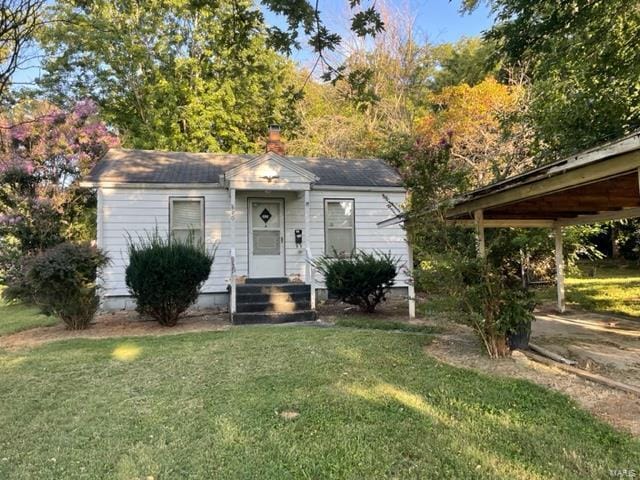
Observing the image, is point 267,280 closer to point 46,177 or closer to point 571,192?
point 571,192

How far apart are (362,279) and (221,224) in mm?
3928

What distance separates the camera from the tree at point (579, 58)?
7.79 metres

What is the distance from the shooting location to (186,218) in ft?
35.5

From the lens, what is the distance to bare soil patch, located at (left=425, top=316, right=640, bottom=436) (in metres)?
3.73

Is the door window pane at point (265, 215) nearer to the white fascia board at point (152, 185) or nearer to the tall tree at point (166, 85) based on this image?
the white fascia board at point (152, 185)

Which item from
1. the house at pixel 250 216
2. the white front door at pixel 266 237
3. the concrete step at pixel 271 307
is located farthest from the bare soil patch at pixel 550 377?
the white front door at pixel 266 237

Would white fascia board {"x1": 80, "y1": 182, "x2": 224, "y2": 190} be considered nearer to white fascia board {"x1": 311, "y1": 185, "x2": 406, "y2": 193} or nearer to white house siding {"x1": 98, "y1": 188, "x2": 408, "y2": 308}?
white house siding {"x1": 98, "y1": 188, "x2": 408, "y2": 308}

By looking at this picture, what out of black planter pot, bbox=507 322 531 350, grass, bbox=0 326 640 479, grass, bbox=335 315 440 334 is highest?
black planter pot, bbox=507 322 531 350

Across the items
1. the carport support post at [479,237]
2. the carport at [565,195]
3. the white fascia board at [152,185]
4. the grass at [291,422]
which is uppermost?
the white fascia board at [152,185]

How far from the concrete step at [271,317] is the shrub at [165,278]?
1.03m

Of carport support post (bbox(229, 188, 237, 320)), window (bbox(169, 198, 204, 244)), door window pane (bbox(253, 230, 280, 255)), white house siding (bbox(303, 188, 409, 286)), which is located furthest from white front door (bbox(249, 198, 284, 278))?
window (bbox(169, 198, 204, 244))

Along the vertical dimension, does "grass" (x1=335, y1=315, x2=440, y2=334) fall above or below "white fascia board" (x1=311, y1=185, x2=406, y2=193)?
below

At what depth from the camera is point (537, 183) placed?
15.8 feet

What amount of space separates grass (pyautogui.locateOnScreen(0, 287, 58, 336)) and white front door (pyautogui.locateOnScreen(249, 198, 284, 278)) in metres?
4.55
